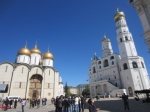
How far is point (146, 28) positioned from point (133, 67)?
114 ft

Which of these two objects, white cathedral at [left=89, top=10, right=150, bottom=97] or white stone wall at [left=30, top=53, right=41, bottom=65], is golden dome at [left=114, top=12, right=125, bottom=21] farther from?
white stone wall at [left=30, top=53, right=41, bottom=65]

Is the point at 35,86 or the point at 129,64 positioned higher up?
the point at 129,64

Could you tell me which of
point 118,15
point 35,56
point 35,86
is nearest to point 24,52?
point 35,56

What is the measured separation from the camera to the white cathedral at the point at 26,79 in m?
32.4

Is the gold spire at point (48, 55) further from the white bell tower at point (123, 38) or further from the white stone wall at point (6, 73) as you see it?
the white bell tower at point (123, 38)

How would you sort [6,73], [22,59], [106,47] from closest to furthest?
[6,73] → [22,59] → [106,47]

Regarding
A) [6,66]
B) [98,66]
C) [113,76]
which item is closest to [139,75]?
[113,76]

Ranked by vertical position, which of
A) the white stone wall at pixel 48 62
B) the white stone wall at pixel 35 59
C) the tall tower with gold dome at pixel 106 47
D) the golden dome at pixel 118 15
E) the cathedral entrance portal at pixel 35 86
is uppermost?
the golden dome at pixel 118 15

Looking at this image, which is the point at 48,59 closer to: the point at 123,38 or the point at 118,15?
the point at 123,38

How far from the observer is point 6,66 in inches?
1345

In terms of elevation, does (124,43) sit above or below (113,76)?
above

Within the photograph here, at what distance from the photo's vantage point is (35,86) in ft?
115

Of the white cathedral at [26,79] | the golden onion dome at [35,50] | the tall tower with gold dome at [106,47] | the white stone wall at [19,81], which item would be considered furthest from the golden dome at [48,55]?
the tall tower with gold dome at [106,47]

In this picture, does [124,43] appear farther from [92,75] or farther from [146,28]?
[146,28]
